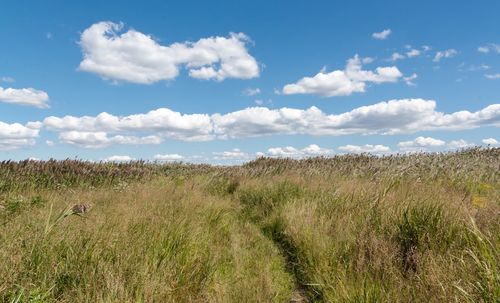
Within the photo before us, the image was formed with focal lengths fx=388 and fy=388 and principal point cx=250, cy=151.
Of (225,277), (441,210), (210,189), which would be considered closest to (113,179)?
(210,189)

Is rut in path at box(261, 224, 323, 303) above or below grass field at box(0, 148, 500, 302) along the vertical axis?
below

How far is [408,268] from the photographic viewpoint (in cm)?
463

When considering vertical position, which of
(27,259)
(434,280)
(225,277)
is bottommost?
(225,277)

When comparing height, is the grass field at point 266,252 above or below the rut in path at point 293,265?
above

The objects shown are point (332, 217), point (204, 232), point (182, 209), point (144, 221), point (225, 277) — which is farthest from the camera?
point (182, 209)

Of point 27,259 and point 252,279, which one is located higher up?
point 27,259

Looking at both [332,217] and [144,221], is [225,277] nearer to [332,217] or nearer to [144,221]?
[144,221]

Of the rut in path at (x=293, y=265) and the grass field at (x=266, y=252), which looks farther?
the rut in path at (x=293, y=265)

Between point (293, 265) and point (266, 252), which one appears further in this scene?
point (266, 252)

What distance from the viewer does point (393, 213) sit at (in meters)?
5.84

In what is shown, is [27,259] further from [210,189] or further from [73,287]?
[210,189]

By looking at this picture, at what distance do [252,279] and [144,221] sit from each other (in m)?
1.78

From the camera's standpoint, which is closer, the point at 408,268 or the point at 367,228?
the point at 408,268

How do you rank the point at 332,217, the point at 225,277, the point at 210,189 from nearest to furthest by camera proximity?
the point at 225,277 < the point at 332,217 < the point at 210,189
